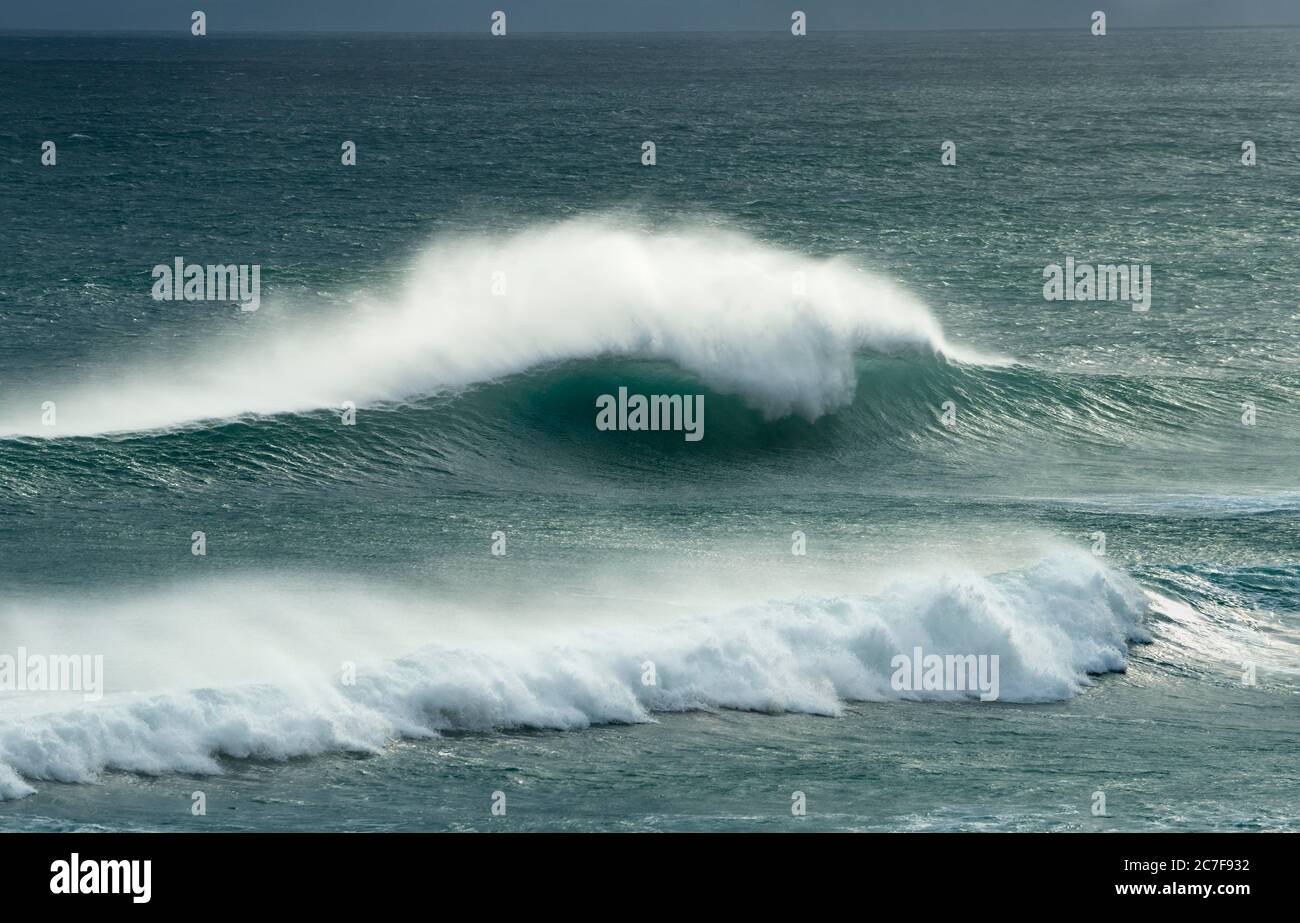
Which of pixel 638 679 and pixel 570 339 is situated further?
pixel 570 339

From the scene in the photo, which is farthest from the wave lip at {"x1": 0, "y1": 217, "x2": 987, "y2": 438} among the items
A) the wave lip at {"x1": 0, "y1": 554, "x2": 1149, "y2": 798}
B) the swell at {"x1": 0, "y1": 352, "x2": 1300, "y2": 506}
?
the wave lip at {"x1": 0, "y1": 554, "x2": 1149, "y2": 798}

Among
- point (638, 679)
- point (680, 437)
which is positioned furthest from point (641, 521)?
point (638, 679)

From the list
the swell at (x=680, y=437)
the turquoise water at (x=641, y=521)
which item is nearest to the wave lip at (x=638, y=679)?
the turquoise water at (x=641, y=521)

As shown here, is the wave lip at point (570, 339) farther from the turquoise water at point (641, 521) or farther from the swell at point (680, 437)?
the swell at point (680, 437)

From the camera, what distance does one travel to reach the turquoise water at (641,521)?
35.6 ft

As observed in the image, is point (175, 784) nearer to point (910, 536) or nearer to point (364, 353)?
point (910, 536)

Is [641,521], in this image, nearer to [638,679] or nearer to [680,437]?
[680,437]

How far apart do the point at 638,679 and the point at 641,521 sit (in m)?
5.17

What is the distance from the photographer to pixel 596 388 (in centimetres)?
2214

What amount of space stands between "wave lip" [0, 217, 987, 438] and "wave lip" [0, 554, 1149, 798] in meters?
7.97

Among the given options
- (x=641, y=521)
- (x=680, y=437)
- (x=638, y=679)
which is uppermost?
(x=680, y=437)

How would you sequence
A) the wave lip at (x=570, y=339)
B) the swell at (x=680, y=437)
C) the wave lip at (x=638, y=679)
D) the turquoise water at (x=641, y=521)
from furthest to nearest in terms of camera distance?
the wave lip at (x=570, y=339) → the swell at (x=680, y=437) → the turquoise water at (x=641, y=521) → the wave lip at (x=638, y=679)

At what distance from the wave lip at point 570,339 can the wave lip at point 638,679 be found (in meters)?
7.97

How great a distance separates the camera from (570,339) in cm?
2283
